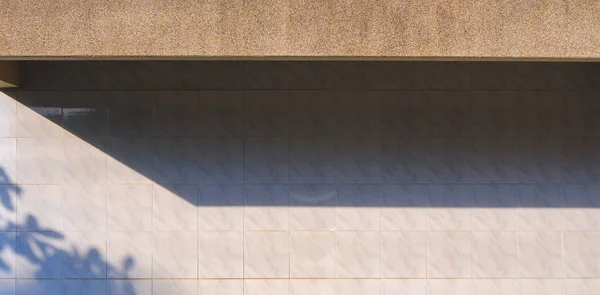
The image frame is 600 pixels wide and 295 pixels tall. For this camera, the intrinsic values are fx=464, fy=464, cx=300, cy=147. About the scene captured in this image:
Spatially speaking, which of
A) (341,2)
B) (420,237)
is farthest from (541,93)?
(341,2)

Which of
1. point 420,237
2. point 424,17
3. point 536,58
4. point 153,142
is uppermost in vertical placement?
point 424,17

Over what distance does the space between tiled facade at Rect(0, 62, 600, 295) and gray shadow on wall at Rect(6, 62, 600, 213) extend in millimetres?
15

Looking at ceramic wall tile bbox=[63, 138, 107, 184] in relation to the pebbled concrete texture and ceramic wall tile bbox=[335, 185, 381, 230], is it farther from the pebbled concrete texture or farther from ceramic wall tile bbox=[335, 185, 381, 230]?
ceramic wall tile bbox=[335, 185, 381, 230]

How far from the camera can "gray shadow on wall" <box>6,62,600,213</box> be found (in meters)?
4.86

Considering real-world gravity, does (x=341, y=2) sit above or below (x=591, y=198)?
above

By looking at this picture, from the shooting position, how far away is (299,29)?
343 centimetres

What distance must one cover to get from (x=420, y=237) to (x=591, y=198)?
6.10 ft

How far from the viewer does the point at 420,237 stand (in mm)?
4840

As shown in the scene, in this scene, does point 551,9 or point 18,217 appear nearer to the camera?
point 551,9

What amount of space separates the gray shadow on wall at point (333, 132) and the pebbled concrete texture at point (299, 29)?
146 centimetres

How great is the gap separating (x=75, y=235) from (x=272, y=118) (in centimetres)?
239

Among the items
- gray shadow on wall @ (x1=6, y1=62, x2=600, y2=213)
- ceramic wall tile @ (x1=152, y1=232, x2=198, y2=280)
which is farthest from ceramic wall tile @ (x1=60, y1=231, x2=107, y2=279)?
gray shadow on wall @ (x1=6, y1=62, x2=600, y2=213)

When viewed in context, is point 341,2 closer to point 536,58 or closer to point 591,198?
point 536,58

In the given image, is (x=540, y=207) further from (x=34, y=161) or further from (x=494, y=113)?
(x=34, y=161)
